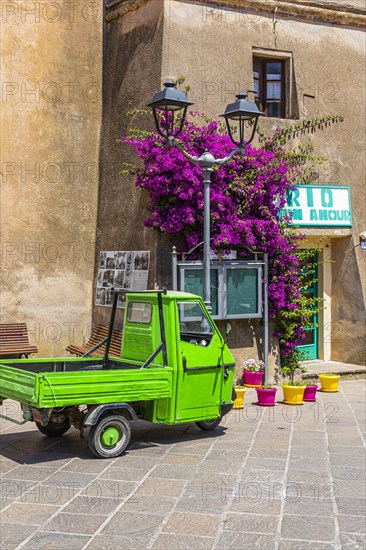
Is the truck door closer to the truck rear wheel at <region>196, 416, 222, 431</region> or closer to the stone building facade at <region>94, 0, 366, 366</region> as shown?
the truck rear wheel at <region>196, 416, 222, 431</region>

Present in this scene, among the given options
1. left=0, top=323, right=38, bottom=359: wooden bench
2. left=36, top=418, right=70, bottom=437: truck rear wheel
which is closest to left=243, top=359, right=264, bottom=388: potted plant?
left=0, top=323, right=38, bottom=359: wooden bench

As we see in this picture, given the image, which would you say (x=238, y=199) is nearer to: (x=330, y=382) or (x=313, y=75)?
(x=313, y=75)

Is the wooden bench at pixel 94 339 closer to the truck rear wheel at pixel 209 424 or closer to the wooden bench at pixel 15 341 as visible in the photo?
the wooden bench at pixel 15 341

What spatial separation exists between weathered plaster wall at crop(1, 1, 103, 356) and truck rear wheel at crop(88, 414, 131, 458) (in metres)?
6.09

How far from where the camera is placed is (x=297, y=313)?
1359cm

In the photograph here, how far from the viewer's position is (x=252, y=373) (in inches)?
510

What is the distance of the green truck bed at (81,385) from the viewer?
778 centimetres

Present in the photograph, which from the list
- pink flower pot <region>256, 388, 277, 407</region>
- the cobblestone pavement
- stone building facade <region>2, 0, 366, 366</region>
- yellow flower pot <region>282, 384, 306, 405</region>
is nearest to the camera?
the cobblestone pavement

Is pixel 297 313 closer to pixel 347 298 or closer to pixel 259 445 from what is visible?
pixel 347 298

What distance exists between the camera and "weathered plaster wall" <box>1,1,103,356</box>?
46.2ft

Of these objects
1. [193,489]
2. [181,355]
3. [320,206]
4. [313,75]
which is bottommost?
[193,489]

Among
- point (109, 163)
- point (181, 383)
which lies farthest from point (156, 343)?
point (109, 163)

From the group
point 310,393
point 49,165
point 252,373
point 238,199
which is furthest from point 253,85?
point 310,393

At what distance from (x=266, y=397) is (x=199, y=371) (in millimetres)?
2795
